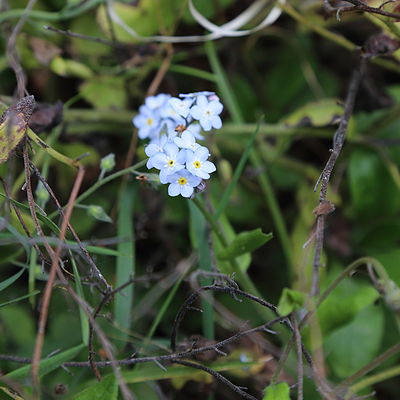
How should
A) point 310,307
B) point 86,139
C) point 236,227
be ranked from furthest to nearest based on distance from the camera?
point 236,227, point 86,139, point 310,307

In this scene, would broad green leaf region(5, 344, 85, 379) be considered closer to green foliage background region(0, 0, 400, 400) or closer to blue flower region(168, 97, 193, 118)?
green foliage background region(0, 0, 400, 400)

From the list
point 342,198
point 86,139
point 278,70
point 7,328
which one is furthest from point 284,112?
point 7,328

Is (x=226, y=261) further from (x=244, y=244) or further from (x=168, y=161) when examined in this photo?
(x=168, y=161)

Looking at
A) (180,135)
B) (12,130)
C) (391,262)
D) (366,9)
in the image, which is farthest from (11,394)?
(366,9)

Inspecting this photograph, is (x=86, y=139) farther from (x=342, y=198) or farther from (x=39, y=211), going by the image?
(x=342, y=198)

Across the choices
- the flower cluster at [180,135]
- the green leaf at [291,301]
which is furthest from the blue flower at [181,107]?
the green leaf at [291,301]
